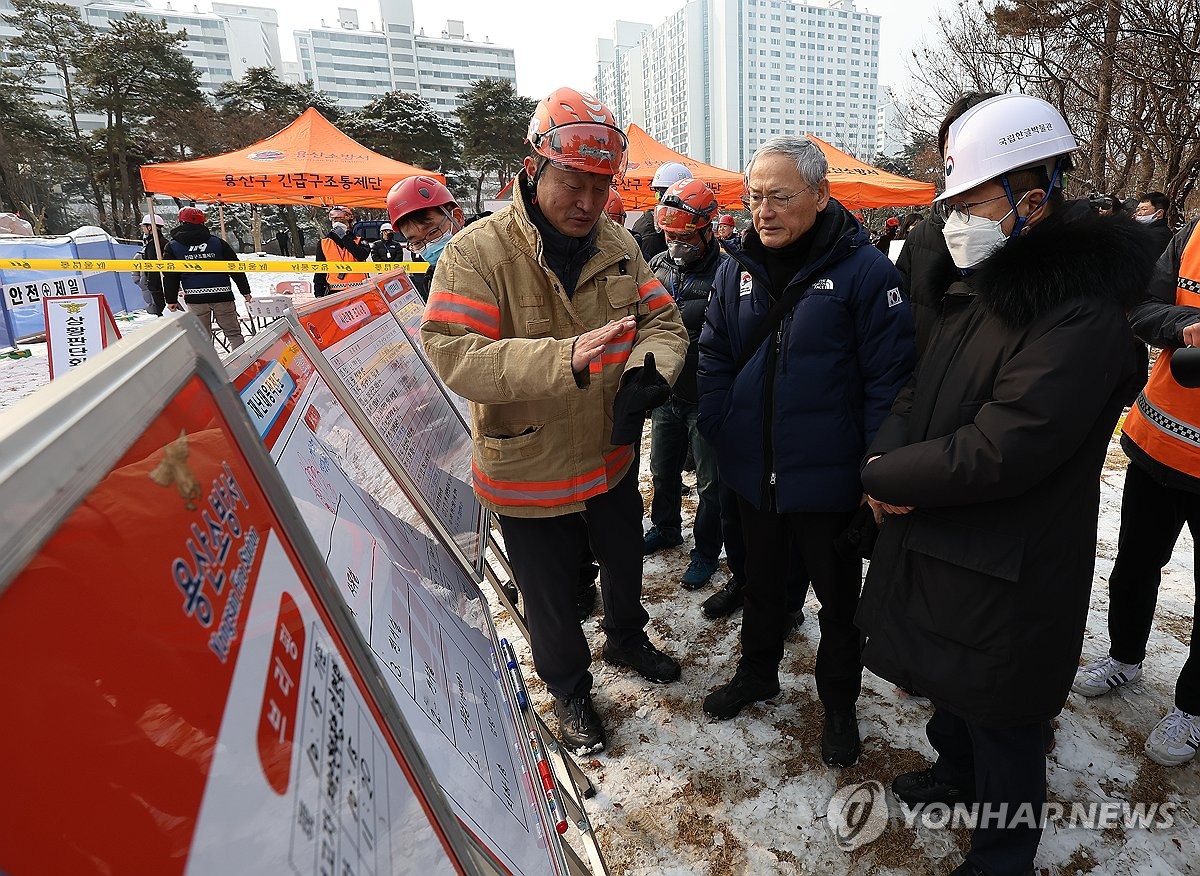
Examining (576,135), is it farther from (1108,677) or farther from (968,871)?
(1108,677)

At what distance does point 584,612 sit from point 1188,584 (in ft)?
9.94

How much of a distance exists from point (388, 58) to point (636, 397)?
105 m

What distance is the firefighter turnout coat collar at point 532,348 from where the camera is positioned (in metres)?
1.69

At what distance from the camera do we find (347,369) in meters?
1.86

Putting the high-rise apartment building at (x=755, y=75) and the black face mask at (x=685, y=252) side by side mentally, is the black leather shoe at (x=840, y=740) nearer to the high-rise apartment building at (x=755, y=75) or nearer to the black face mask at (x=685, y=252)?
the black face mask at (x=685, y=252)

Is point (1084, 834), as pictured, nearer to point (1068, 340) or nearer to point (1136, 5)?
point (1068, 340)

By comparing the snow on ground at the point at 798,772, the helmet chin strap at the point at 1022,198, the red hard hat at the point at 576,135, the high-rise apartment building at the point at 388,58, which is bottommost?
the snow on ground at the point at 798,772

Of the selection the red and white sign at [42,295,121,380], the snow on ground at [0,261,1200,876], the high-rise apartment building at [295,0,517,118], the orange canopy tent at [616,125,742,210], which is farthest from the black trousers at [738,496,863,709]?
the high-rise apartment building at [295,0,517,118]

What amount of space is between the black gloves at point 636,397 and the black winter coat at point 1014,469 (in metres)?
0.61

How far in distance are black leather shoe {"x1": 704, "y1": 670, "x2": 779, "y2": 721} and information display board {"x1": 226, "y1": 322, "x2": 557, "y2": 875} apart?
1.13m

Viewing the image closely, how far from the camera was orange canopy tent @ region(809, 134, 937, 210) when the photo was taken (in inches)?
446

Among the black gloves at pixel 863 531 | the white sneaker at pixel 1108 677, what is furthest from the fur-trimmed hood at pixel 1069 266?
the white sneaker at pixel 1108 677

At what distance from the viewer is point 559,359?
5.34 ft

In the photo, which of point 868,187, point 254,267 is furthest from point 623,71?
point 254,267
